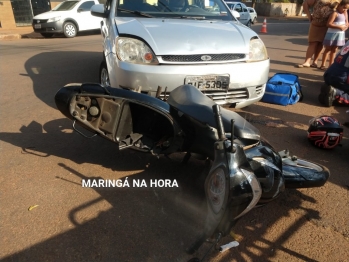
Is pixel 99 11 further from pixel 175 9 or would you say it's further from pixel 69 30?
pixel 69 30

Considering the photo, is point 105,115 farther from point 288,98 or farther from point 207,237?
point 288,98

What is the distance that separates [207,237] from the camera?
189 centimetres

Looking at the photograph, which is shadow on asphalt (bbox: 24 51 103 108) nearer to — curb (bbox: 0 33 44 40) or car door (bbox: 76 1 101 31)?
car door (bbox: 76 1 101 31)

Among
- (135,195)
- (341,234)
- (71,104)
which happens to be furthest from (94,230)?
(341,234)

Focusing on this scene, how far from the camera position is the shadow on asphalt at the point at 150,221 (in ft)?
6.97

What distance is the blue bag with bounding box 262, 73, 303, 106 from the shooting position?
5.07 meters

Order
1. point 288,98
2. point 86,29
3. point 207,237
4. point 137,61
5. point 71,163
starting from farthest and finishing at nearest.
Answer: point 86,29, point 288,98, point 137,61, point 71,163, point 207,237

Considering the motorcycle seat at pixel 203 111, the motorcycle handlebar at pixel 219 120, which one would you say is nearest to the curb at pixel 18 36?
the motorcycle seat at pixel 203 111

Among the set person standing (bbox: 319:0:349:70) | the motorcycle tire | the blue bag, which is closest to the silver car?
the blue bag

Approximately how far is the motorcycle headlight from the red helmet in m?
2.20

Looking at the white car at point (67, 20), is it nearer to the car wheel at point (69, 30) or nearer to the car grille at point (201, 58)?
the car wheel at point (69, 30)

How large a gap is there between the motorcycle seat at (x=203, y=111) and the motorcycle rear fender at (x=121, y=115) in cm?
15

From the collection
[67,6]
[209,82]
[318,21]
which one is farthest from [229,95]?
[67,6]

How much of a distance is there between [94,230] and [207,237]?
2.99 ft
